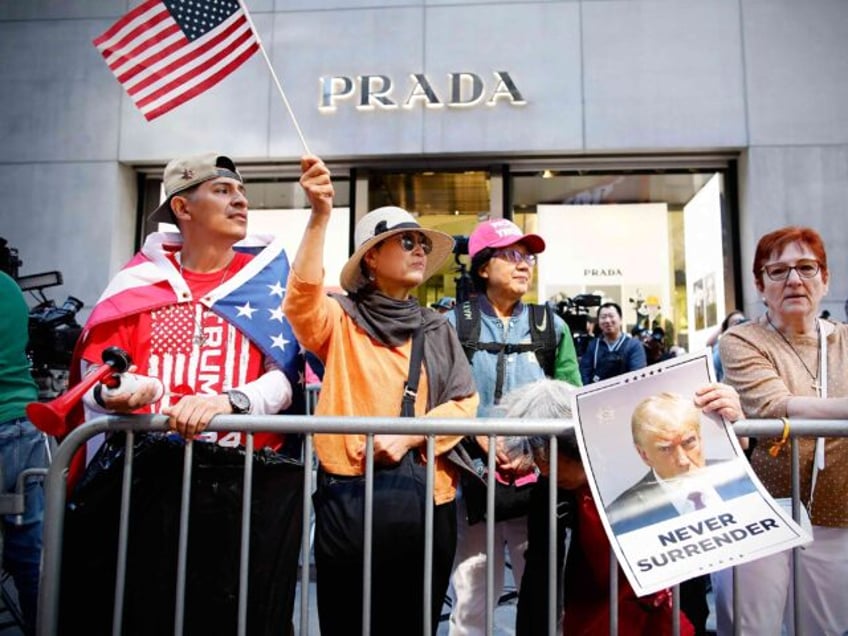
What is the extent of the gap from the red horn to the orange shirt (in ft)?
1.65

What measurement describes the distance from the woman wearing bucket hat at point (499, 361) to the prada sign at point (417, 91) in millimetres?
4935

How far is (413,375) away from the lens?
86.2 inches

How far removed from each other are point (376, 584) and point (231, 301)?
1.05 metres

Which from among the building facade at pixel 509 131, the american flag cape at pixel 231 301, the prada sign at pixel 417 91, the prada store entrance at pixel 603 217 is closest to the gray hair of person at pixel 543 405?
the american flag cape at pixel 231 301

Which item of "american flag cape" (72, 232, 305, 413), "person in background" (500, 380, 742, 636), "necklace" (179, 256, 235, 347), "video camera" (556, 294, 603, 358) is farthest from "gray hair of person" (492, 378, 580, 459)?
"video camera" (556, 294, 603, 358)

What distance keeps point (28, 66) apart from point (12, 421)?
685 cm

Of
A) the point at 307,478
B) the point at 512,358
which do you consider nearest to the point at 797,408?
the point at 512,358

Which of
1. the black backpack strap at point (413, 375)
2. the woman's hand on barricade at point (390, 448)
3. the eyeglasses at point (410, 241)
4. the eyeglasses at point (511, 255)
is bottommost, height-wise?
the woman's hand on barricade at point (390, 448)

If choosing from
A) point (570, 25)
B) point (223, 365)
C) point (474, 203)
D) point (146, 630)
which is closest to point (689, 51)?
point (570, 25)

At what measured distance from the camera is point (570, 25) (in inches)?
303

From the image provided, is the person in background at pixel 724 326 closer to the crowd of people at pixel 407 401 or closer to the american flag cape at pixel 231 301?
the crowd of people at pixel 407 401

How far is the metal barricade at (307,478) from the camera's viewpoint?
1837mm

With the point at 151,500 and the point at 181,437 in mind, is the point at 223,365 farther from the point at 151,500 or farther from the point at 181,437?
the point at 151,500

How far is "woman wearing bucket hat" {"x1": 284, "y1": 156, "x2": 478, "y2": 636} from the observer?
200cm
